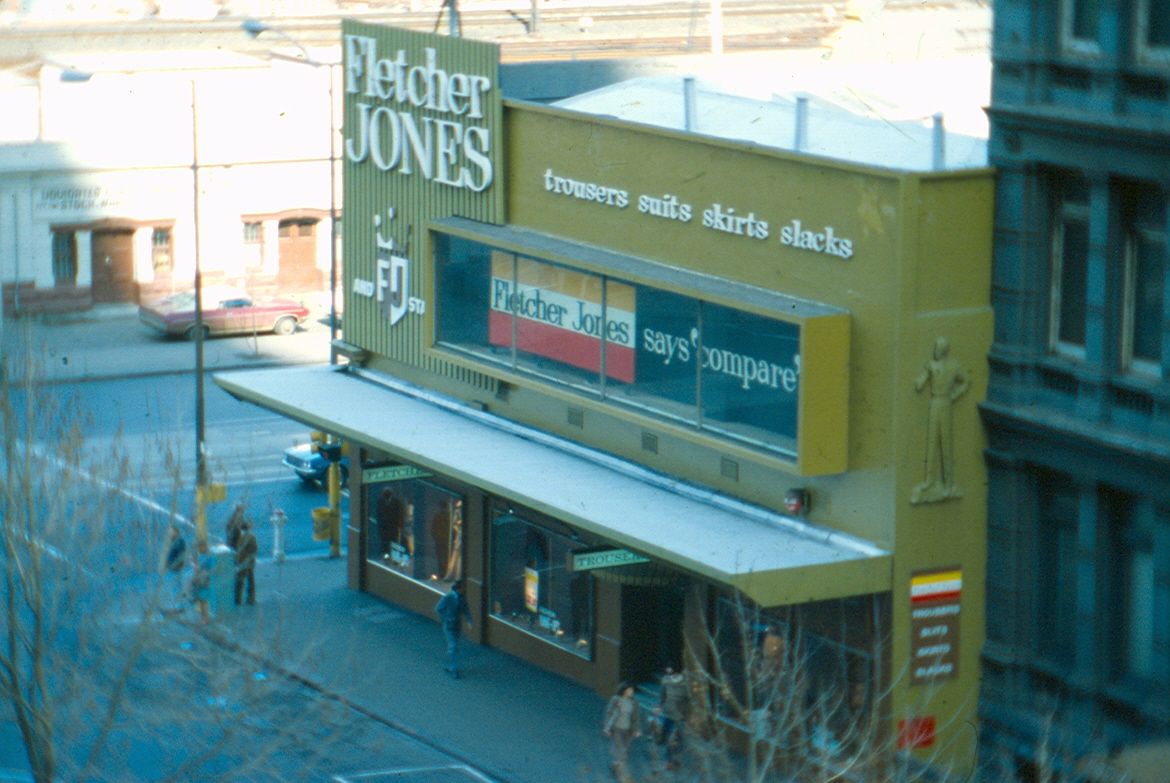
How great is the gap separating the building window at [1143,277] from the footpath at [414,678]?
8.22m

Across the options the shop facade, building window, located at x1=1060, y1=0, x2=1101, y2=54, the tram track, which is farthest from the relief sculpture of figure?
the tram track

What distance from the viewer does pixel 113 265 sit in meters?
67.4

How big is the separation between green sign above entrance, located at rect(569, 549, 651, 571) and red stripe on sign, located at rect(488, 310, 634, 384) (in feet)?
8.56

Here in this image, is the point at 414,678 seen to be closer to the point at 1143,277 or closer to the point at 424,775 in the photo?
the point at 424,775

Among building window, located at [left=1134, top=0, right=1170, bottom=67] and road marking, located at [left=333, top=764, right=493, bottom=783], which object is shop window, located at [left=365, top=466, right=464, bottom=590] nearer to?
road marking, located at [left=333, top=764, right=493, bottom=783]

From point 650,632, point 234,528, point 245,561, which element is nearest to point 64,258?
point 234,528

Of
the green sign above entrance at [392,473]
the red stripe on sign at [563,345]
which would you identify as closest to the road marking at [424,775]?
the red stripe on sign at [563,345]

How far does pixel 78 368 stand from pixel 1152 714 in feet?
136

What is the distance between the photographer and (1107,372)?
2497cm

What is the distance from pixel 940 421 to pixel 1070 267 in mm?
2578

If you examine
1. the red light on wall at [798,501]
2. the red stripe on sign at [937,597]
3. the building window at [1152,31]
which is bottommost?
the red stripe on sign at [937,597]

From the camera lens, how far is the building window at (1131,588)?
25.0 metres

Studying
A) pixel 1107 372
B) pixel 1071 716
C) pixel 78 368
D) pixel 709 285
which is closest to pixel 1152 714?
pixel 1071 716

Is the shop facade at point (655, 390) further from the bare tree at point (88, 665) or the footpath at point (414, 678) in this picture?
the bare tree at point (88, 665)
